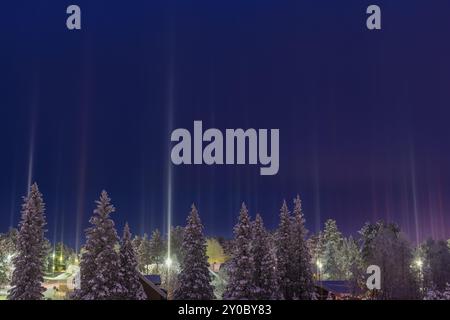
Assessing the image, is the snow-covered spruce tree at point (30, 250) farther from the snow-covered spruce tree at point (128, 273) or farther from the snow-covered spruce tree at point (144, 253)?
the snow-covered spruce tree at point (144, 253)

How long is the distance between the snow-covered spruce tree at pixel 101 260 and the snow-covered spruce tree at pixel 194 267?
391 centimetres

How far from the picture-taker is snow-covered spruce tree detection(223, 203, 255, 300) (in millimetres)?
26531

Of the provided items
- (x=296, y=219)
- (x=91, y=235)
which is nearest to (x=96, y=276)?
(x=91, y=235)

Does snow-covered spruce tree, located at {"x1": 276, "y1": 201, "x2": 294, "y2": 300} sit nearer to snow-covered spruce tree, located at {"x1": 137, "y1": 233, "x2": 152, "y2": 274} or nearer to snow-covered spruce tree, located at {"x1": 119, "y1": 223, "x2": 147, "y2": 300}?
snow-covered spruce tree, located at {"x1": 119, "y1": 223, "x2": 147, "y2": 300}

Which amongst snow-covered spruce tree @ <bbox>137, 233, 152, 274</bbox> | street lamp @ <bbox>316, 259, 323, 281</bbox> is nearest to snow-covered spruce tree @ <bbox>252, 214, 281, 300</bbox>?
street lamp @ <bbox>316, 259, 323, 281</bbox>

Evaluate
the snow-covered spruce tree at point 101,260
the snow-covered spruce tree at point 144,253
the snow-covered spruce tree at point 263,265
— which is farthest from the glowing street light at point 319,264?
the snow-covered spruce tree at point 101,260

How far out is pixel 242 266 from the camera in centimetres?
2703

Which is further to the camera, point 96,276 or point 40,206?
point 40,206

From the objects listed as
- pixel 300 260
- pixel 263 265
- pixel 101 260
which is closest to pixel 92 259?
pixel 101 260
